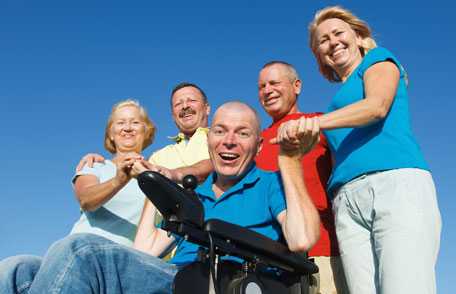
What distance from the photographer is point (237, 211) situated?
9.19ft

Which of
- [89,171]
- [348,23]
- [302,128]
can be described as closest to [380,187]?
[302,128]

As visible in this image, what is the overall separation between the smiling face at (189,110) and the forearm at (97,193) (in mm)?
935

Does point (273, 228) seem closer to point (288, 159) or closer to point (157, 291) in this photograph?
point (288, 159)

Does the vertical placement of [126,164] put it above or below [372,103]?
below

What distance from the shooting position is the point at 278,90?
4.19 metres

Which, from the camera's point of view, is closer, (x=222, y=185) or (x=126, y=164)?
(x=222, y=185)

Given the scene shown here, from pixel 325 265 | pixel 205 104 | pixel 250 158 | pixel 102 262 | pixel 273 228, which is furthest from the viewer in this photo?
pixel 205 104

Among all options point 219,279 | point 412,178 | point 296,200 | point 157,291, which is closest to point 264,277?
point 219,279

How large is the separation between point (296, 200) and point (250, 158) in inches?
20.0

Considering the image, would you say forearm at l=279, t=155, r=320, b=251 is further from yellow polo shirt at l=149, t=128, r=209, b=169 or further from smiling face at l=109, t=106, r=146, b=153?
smiling face at l=109, t=106, r=146, b=153

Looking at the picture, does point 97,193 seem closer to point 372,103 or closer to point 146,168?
point 146,168

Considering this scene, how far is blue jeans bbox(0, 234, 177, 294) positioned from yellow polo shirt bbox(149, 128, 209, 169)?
1.43m

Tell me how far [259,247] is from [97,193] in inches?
69.7

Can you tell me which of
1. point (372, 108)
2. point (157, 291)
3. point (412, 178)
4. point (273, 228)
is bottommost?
point (157, 291)
